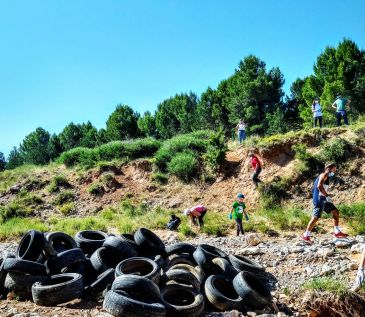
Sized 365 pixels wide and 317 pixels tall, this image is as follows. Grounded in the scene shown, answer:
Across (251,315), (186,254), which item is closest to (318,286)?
(251,315)

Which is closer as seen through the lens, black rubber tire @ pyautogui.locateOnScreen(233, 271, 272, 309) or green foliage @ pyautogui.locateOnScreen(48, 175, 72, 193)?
black rubber tire @ pyautogui.locateOnScreen(233, 271, 272, 309)

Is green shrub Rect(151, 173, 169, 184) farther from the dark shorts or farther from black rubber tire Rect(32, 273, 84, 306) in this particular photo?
black rubber tire Rect(32, 273, 84, 306)

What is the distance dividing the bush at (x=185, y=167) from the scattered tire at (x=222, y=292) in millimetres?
14325

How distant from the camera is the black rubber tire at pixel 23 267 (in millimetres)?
8010

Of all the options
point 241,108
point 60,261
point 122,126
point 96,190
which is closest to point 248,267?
point 60,261

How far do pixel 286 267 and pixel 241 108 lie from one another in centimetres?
3427

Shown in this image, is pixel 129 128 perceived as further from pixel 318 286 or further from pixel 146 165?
pixel 318 286

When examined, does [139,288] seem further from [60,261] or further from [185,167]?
[185,167]

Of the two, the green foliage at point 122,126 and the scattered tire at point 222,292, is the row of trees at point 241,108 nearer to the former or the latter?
the green foliage at point 122,126

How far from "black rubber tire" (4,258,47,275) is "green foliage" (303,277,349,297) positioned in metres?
5.47

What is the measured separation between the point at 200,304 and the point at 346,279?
10.8ft

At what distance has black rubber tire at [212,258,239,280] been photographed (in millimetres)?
8869

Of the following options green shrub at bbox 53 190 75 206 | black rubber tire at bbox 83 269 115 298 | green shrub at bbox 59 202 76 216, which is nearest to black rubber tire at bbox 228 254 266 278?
black rubber tire at bbox 83 269 115 298

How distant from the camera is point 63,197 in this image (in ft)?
82.6
